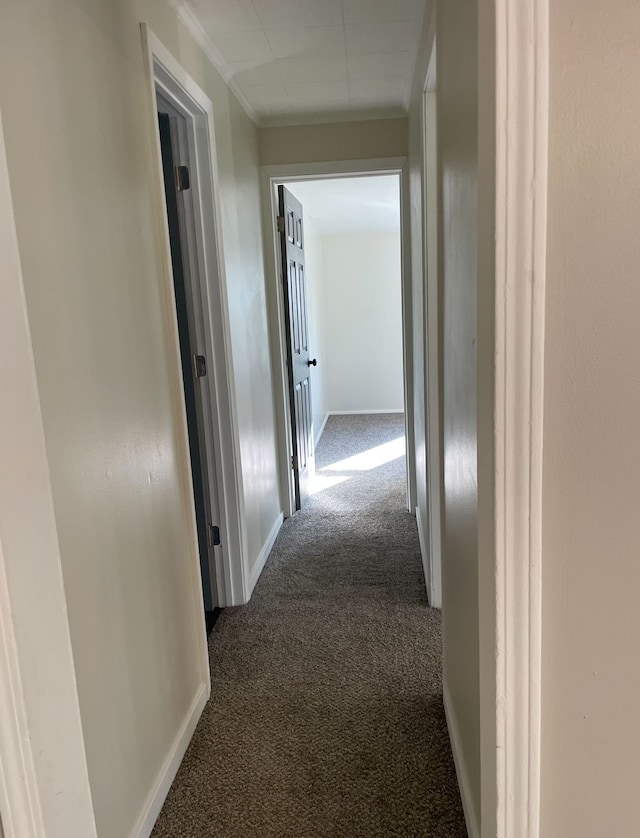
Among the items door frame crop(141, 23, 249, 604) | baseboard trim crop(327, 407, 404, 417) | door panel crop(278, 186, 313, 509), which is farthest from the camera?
baseboard trim crop(327, 407, 404, 417)

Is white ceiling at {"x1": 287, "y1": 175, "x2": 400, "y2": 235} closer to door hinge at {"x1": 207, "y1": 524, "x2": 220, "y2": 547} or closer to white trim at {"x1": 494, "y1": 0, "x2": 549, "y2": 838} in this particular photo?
door hinge at {"x1": 207, "y1": 524, "x2": 220, "y2": 547}

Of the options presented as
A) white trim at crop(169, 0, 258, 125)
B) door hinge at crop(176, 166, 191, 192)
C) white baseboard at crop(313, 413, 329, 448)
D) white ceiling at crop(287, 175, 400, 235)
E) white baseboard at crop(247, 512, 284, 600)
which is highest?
white trim at crop(169, 0, 258, 125)

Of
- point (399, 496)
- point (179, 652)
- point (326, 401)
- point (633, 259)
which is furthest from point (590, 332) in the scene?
point (326, 401)

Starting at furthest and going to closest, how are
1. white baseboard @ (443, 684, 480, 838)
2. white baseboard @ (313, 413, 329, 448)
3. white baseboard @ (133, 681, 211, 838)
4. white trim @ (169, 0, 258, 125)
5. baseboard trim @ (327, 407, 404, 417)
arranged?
baseboard trim @ (327, 407, 404, 417), white baseboard @ (313, 413, 329, 448), white trim @ (169, 0, 258, 125), white baseboard @ (133, 681, 211, 838), white baseboard @ (443, 684, 480, 838)

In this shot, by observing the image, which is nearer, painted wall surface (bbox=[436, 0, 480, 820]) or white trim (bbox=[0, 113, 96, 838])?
white trim (bbox=[0, 113, 96, 838])

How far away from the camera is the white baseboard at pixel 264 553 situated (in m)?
2.90

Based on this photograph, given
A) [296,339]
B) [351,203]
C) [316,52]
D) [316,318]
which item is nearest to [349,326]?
[316,318]

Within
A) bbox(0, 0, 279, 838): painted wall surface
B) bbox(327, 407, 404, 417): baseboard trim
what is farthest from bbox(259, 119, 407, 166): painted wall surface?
bbox(327, 407, 404, 417): baseboard trim

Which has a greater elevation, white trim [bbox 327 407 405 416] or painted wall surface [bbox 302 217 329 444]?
painted wall surface [bbox 302 217 329 444]

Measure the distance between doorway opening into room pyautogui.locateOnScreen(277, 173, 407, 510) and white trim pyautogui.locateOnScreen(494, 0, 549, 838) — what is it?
318cm

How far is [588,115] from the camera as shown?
79 cm

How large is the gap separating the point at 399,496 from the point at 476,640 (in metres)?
2.82

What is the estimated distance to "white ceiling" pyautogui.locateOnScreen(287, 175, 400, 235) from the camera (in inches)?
179

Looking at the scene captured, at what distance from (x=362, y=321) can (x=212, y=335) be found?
504 centimetres
